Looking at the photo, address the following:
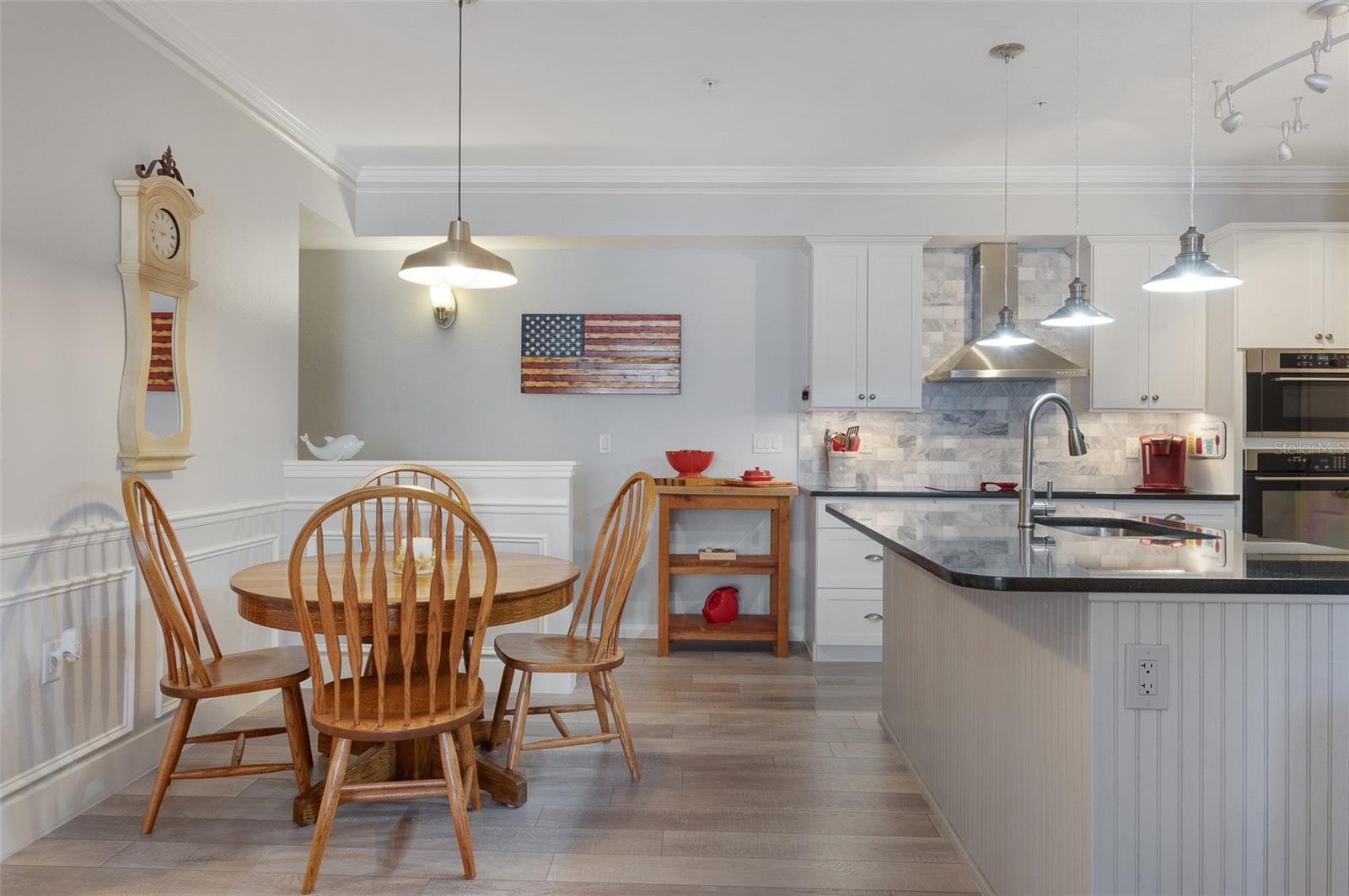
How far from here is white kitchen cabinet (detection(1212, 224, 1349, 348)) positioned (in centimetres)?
396

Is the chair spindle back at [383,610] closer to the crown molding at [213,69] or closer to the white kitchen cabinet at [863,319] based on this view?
the crown molding at [213,69]

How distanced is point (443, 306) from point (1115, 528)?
357 centimetres

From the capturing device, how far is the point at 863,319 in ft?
14.4

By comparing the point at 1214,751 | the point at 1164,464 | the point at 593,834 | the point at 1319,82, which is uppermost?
the point at 1319,82

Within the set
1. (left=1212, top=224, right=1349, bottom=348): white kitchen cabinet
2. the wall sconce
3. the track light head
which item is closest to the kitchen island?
the track light head

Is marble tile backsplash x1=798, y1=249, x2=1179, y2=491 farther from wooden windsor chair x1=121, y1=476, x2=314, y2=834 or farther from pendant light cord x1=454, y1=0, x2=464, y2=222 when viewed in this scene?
wooden windsor chair x1=121, y1=476, x2=314, y2=834

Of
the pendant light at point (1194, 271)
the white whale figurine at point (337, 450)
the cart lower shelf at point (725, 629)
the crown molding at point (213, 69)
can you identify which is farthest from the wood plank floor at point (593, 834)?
the crown molding at point (213, 69)

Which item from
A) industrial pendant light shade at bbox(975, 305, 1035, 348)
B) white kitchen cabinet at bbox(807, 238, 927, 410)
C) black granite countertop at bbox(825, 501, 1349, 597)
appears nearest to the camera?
black granite countertop at bbox(825, 501, 1349, 597)

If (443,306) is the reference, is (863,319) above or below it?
below

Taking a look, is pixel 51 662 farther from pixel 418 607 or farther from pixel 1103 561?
pixel 1103 561

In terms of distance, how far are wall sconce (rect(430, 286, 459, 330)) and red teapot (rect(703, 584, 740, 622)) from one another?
2.12 meters

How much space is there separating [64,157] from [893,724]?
10.4 feet

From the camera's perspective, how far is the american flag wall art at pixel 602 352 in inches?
185

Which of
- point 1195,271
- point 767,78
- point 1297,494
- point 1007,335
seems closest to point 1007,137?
point 767,78
